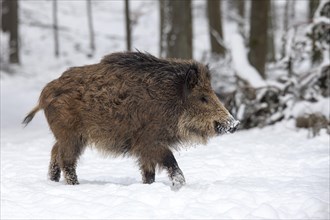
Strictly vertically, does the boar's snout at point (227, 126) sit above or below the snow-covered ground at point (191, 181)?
above

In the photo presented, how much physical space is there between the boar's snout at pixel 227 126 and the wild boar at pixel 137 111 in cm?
1

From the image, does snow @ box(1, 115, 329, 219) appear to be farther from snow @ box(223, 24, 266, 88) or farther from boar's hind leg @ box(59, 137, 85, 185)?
snow @ box(223, 24, 266, 88)

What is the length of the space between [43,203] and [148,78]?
1.94 meters

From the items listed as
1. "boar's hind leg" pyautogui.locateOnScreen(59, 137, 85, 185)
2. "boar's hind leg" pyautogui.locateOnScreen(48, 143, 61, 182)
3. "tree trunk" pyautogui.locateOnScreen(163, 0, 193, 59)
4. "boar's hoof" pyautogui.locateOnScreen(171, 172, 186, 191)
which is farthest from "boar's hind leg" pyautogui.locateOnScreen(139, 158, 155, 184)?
"tree trunk" pyautogui.locateOnScreen(163, 0, 193, 59)

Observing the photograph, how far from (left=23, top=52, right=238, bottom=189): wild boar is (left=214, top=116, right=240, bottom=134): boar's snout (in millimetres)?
11

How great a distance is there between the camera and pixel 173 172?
608cm

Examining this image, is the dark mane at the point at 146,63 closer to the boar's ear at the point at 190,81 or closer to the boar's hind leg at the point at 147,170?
the boar's ear at the point at 190,81

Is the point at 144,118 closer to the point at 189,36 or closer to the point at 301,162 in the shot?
the point at 301,162

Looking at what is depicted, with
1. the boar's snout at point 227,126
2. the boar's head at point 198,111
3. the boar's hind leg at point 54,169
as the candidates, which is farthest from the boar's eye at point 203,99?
the boar's hind leg at point 54,169

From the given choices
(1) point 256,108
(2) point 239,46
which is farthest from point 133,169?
(2) point 239,46

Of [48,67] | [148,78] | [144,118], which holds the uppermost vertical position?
[148,78]

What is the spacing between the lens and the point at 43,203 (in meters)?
5.34

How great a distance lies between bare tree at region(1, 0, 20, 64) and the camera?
22930 mm

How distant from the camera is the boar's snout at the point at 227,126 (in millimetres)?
5999
